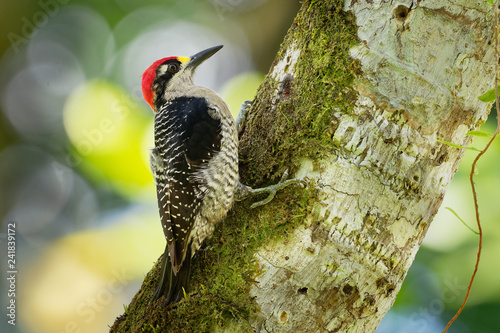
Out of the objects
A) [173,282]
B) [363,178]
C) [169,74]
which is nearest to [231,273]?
[173,282]

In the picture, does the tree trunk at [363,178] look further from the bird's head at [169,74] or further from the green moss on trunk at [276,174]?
the bird's head at [169,74]

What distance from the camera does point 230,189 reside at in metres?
2.69

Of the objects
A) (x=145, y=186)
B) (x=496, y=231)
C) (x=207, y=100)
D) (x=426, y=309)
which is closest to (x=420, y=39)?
(x=207, y=100)

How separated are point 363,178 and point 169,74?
2.32 meters

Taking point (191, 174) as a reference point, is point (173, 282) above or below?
below

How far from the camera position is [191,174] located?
303 centimetres

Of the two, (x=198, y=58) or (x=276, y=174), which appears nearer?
(x=276, y=174)

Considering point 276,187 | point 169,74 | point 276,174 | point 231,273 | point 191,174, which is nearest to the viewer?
Answer: point 231,273

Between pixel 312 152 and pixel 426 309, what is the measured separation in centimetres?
207

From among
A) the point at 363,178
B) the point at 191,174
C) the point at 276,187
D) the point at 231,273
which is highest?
the point at 191,174

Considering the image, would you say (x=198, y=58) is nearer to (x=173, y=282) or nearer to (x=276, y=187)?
(x=276, y=187)

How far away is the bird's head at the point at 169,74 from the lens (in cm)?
381

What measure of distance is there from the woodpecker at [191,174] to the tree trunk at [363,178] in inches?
12.3

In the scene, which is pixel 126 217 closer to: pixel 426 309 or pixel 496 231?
pixel 426 309
